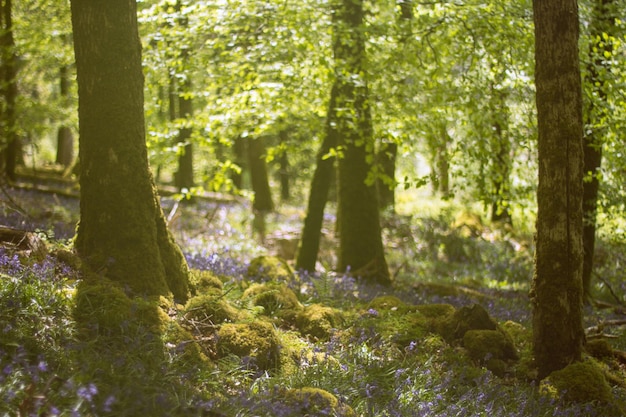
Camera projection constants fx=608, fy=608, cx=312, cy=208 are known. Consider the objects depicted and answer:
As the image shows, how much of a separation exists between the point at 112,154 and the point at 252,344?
255 cm

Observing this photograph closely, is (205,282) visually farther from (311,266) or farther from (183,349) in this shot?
(311,266)

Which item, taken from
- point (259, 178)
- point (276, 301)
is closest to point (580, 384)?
point (276, 301)

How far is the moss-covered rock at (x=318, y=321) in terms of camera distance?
23.0ft

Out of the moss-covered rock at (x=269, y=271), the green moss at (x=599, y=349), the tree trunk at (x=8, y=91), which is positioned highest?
the tree trunk at (x=8, y=91)

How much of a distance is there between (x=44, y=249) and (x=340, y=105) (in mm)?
6021

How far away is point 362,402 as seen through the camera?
5188 millimetres

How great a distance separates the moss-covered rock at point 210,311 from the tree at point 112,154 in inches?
15.8

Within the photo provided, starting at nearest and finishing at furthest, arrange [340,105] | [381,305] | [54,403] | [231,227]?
[54,403], [381,305], [340,105], [231,227]

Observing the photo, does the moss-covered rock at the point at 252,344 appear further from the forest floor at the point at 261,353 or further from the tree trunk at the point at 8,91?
the tree trunk at the point at 8,91

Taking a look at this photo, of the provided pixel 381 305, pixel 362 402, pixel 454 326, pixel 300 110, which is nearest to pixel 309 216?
pixel 300 110

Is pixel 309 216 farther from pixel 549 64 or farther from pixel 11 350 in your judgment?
pixel 11 350

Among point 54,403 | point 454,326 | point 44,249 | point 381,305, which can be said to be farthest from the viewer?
point 381,305

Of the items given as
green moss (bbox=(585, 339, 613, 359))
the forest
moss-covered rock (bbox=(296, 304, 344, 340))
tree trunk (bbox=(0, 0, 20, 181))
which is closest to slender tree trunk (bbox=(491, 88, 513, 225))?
the forest

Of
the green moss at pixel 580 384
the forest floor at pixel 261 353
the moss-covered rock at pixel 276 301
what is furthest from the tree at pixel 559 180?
the moss-covered rock at pixel 276 301
